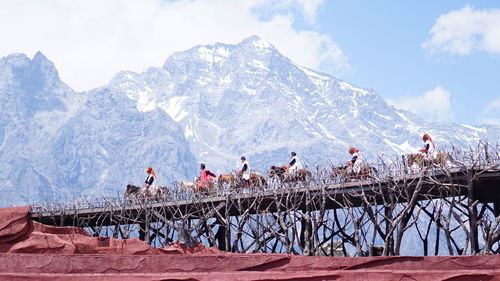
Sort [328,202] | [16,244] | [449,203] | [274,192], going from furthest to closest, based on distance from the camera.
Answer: [328,202], [274,192], [449,203], [16,244]

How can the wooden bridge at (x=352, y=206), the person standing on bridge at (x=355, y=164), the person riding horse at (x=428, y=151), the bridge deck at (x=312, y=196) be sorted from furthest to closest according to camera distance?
the person standing on bridge at (x=355, y=164), the person riding horse at (x=428, y=151), the bridge deck at (x=312, y=196), the wooden bridge at (x=352, y=206)

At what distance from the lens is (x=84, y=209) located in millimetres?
32594

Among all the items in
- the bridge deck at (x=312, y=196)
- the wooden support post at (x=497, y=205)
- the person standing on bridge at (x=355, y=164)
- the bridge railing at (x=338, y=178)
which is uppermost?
the person standing on bridge at (x=355, y=164)

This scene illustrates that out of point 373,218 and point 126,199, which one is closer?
point 373,218

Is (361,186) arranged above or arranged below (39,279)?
above

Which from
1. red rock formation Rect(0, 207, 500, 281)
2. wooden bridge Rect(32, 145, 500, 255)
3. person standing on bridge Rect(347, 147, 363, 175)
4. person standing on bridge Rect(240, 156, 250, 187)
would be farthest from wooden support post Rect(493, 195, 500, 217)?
red rock formation Rect(0, 207, 500, 281)

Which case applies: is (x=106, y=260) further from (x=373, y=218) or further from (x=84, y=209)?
(x=84, y=209)

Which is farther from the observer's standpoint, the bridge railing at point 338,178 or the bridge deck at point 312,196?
the bridge deck at point 312,196

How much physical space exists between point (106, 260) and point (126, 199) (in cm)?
1405

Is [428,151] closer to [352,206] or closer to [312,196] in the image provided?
[352,206]

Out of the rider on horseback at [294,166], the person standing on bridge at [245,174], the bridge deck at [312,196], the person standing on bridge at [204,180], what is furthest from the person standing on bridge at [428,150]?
the person standing on bridge at [204,180]

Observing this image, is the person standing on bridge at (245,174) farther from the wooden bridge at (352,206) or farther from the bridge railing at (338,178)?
the wooden bridge at (352,206)

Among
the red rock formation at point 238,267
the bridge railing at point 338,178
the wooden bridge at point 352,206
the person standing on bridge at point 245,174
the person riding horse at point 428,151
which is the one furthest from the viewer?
the person standing on bridge at point 245,174

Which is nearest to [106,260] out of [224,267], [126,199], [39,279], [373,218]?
[39,279]
